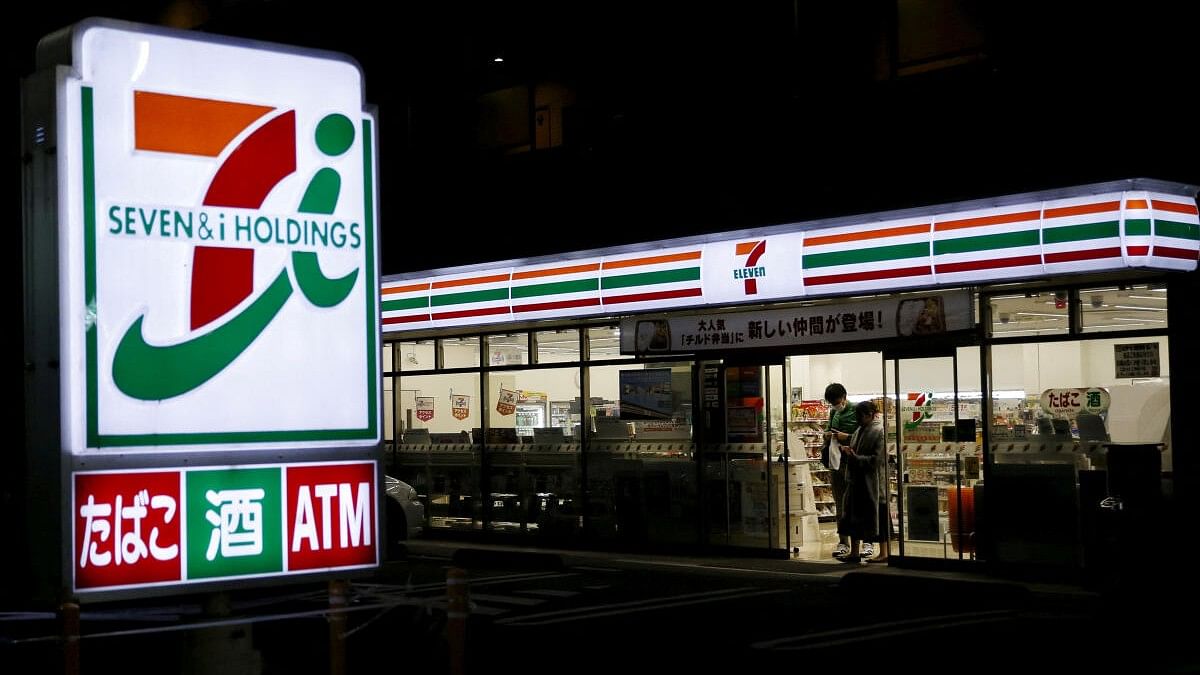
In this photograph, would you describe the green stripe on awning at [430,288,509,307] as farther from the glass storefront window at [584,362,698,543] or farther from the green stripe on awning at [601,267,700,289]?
the green stripe on awning at [601,267,700,289]

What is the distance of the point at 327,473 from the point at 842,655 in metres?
7.30

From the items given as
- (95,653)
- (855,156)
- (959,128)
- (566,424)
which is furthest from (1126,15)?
(95,653)

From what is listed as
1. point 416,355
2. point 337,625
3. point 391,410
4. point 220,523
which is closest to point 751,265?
point 416,355

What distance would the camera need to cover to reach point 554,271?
19641 mm

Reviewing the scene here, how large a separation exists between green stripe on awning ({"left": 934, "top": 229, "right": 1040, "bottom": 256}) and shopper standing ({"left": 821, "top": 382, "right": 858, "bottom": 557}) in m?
2.99

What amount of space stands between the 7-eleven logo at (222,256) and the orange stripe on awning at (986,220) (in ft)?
36.1

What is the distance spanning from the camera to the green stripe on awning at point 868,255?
1545cm

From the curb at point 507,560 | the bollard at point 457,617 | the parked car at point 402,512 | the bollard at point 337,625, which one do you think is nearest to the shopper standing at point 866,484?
the curb at point 507,560

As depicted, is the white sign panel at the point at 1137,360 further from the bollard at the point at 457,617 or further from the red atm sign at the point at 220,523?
the red atm sign at the point at 220,523

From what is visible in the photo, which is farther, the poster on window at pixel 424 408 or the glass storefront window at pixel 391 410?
the glass storefront window at pixel 391 410

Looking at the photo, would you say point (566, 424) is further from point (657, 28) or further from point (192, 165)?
point (192, 165)

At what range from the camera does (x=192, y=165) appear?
15.3 ft

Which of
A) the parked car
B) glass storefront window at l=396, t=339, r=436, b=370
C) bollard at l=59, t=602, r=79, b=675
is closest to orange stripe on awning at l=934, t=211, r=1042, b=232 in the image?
the parked car

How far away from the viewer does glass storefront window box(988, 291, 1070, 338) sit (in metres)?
15.0
